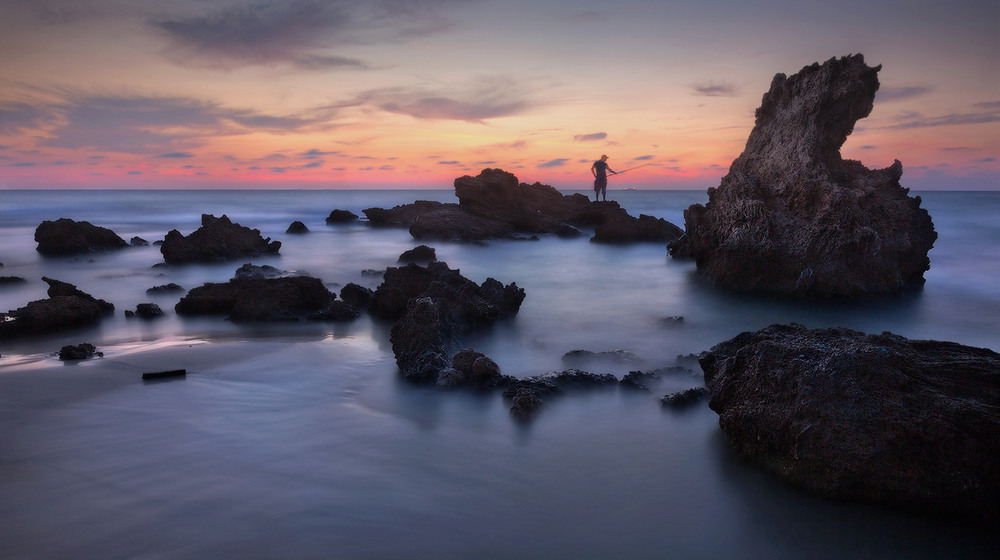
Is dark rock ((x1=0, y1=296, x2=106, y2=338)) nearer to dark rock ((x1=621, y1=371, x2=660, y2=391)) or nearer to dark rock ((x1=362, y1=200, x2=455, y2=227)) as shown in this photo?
dark rock ((x1=621, y1=371, x2=660, y2=391))

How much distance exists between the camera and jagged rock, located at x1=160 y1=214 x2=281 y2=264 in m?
13.1

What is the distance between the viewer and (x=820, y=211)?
883cm

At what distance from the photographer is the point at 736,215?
994cm

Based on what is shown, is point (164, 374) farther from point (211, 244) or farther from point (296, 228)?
point (296, 228)

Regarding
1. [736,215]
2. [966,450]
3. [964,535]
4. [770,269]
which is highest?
[736,215]

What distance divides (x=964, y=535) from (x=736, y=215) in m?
7.47

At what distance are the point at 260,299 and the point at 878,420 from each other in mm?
6891

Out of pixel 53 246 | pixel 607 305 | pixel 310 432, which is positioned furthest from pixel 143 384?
pixel 53 246

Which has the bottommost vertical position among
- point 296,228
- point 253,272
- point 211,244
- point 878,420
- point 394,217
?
point 878,420

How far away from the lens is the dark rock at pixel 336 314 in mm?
7723

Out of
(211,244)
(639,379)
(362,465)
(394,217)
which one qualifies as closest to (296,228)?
(394,217)

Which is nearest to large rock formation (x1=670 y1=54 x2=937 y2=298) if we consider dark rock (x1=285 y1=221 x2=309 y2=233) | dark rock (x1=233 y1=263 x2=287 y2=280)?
dark rock (x1=233 y1=263 x2=287 y2=280)

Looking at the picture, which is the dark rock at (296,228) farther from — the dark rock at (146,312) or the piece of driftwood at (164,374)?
the piece of driftwood at (164,374)

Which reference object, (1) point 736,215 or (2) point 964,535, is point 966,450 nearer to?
(2) point 964,535
